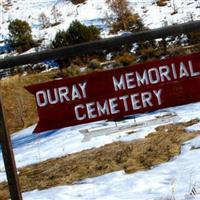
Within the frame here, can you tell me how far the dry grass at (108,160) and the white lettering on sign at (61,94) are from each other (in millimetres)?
2522

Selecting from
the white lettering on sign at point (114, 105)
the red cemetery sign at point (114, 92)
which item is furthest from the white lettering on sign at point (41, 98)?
the white lettering on sign at point (114, 105)

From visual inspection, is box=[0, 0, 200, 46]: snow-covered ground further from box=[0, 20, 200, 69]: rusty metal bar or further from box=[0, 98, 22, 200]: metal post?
box=[0, 98, 22, 200]: metal post

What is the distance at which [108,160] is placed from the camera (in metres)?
6.50

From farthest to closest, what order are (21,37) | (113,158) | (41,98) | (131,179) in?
(21,37) < (113,158) < (131,179) < (41,98)

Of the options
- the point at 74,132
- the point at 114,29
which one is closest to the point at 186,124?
the point at 74,132

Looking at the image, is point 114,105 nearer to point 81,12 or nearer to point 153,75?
point 153,75

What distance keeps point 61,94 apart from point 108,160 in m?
3.20

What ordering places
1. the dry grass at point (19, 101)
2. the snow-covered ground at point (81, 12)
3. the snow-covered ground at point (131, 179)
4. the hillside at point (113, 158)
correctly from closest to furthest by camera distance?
the snow-covered ground at point (131, 179), the hillside at point (113, 158), the dry grass at point (19, 101), the snow-covered ground at point (81, 12)

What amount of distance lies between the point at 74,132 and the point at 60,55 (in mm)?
5010

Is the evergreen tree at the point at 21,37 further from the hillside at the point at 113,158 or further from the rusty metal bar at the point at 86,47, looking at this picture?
the rusty metal bar at the point at 86,47

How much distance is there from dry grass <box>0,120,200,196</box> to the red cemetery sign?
246 cm

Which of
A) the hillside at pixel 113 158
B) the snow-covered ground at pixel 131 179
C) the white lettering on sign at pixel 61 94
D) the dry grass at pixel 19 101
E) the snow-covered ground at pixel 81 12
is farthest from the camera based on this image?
the snow-covered ground at pixel 81 12

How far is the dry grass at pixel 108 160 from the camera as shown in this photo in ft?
19.8

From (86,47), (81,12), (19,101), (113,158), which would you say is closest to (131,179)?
(113,158)
